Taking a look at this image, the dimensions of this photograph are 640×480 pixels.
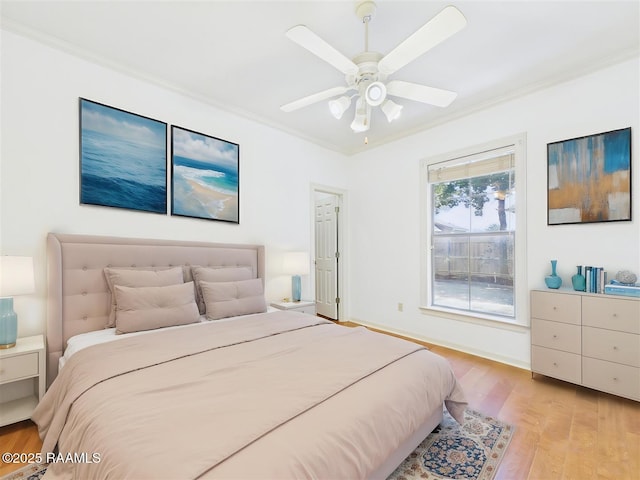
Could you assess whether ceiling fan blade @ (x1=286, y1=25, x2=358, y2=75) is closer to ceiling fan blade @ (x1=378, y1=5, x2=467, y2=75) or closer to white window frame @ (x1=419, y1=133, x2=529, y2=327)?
ceiling fan blade @ (x1=378, y1=5, x2=467, y2=75)

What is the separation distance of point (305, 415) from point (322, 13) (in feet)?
7.86

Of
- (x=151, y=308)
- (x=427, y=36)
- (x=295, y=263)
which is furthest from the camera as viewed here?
(x=295, y=263)

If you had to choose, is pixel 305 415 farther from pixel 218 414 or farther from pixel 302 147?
pixel 302 147

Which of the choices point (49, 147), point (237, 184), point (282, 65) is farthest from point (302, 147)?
point (49, 147)

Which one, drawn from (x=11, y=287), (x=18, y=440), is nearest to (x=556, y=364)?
(x=18, y=440)

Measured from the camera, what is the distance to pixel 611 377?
2359 mm

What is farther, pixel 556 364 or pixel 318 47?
pixel 556 364

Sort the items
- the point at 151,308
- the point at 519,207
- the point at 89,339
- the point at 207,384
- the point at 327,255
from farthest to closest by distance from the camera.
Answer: the point at 327,255
the point at 519,207
the point at 151,308
the point at 89,339
the point at 207,384

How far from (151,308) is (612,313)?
3602mm

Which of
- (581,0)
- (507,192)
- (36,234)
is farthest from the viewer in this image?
(507,192)

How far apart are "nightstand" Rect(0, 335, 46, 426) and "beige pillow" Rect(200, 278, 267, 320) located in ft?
3.66

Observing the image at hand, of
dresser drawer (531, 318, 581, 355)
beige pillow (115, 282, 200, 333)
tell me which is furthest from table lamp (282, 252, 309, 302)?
dresser drawer (531, 318, 581, 355)

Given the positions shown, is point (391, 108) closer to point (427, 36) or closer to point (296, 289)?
point (427, 36)

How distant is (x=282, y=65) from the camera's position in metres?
2.62
